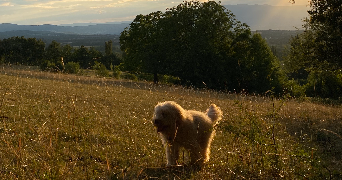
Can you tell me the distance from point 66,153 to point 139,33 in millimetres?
34110

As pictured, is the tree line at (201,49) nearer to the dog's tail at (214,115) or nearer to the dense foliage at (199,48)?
the dense foliage at (199,48)

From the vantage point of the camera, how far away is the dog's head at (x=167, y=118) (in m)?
5.57

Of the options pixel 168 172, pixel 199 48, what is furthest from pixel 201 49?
pixel 168 172

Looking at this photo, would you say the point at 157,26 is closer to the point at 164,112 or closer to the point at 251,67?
the point at 251,67

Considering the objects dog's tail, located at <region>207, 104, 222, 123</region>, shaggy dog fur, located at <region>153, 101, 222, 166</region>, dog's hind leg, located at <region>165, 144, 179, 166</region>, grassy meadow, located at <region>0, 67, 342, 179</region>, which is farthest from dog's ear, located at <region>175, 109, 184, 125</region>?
dog's tail, located at <region>207, 104, 222, 123</region>

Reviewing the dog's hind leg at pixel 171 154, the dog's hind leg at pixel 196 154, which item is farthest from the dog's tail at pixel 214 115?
the dog's hind leg at pixel 171 154

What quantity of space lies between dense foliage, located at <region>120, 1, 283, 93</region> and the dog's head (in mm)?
29296

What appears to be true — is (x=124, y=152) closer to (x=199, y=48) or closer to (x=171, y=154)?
(x=171, y=154)

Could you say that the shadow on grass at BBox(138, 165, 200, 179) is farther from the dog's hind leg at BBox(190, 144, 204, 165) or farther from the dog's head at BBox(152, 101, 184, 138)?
the dog's head at BBox(152, 101, 184, 138)

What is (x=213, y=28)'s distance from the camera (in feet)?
119

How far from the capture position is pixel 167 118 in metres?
5.59

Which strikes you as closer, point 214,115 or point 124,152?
point 124,152

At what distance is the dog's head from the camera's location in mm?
5566

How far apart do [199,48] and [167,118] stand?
30422 millimetres
